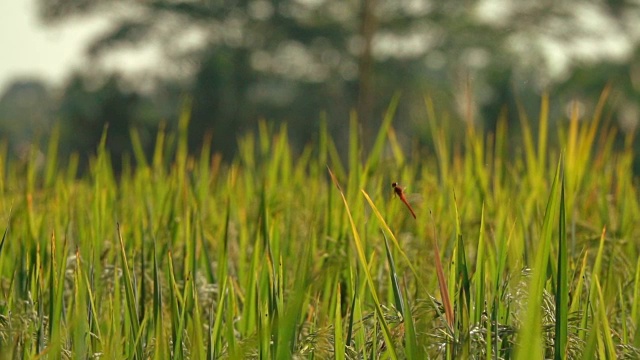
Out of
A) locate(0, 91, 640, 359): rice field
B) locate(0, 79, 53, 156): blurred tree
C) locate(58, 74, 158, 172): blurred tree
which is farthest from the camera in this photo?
locate(58, 74, 158, 172): blurred tree

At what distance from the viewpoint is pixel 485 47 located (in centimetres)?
2103

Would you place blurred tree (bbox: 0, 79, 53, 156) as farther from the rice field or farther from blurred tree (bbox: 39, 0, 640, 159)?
the rice field

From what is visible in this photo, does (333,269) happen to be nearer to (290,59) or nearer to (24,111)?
(290,59)

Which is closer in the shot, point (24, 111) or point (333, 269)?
point (333, 269)

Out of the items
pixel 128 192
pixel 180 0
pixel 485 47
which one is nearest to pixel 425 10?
pixel 485 47

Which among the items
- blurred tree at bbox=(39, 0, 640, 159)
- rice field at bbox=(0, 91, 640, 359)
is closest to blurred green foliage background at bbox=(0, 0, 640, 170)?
blurred tree at bbox=(39, 0, 640, 159)

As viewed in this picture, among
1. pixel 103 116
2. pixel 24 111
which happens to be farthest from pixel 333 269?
pixel 24 111

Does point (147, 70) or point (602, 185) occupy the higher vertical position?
point (602, 185)

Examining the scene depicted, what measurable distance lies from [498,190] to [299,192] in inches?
28.6

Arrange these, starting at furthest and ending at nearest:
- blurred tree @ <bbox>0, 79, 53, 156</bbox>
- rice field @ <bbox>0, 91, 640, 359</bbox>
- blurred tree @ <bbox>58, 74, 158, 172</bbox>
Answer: blurred tree @ <bbox>58, 74, 158, 172</bbox>
blurred tree @ <bbox>0, 79, 53, 156</bbox>
rice field @ <bbox>0, 91, 640, 359</bbox>

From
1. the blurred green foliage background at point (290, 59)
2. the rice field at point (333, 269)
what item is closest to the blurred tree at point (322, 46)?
the blurred green foliage background at point (290, 59)

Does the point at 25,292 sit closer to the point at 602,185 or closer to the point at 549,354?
the point at 549,354

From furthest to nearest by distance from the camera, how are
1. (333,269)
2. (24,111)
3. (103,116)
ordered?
(24,111), (103,116), (333,269)

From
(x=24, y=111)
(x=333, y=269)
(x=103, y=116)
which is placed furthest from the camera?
(x=24, y=111)
